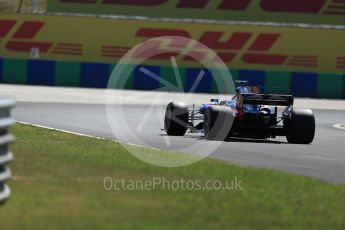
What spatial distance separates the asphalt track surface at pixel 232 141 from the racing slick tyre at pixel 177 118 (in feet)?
0.73

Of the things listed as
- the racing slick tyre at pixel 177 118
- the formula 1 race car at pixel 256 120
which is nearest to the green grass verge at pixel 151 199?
the formula 1 race car at pixel 256 120

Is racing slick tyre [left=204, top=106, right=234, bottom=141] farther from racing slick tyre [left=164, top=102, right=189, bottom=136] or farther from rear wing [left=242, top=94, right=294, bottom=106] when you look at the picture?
racing slick tyre [left=164, top=102, right=189, bottom=136]

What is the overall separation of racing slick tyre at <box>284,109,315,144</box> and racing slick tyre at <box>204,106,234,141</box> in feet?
3.47

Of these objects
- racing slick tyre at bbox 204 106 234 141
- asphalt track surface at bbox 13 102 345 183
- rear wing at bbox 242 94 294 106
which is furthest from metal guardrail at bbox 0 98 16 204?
rear wing at bbox 242 94 294 106

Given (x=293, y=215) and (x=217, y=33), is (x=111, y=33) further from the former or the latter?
(x=293, y=215)

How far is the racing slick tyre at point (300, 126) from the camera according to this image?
1664 centimetres

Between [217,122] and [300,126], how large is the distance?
1.54m

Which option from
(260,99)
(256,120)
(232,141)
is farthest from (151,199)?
(232,141)

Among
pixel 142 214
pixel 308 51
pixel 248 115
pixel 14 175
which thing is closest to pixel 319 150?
pixel 248 115

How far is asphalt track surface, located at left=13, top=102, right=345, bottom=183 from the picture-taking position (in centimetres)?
1327

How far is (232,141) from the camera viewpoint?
17188 mm

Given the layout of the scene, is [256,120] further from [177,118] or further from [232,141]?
[177,118]

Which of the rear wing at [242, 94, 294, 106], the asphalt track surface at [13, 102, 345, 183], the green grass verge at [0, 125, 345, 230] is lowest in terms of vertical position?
the green grass verge at [0, 125, 345, 230]

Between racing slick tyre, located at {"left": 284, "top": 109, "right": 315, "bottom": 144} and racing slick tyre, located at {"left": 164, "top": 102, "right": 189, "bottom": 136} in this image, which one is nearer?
racing slick tyre, located at {"left": 284, "top": 109, "right": 315, "bottom": 144}
